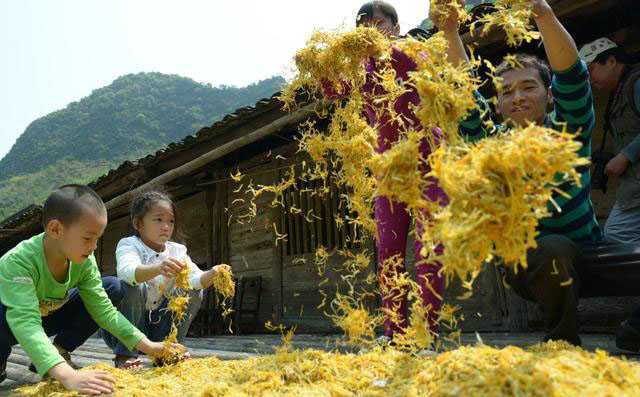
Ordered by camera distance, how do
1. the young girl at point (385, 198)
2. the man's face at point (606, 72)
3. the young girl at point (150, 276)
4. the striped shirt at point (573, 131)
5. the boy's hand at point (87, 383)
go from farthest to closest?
1. the man's face at point (606, 72)
2. the young girl at point (150, 276)
3. the young girl at point (385, 198)
4. the striped shirt at point (573, 131)
5. the boy's hand at point (87, 383)

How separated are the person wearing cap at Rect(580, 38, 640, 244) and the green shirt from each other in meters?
3.00

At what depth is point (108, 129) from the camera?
61.2m

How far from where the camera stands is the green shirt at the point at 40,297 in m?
2.20

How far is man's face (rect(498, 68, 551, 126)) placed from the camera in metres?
2.55

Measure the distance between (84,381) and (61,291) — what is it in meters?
0.88

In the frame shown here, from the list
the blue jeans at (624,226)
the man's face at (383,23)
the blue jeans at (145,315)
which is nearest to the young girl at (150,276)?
the blue jeans at (145,315)

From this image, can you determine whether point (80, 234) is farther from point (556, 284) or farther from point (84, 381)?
point (556, 284)

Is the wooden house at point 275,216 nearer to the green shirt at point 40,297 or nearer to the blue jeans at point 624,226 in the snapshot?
the blue jeans at point 624,226

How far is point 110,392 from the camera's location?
207 centimetres

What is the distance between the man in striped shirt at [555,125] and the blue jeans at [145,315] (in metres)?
2.23

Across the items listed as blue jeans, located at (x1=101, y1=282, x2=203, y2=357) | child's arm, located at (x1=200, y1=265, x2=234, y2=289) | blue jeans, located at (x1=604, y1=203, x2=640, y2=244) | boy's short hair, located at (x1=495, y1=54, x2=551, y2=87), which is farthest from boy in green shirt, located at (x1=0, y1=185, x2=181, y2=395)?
blue jeans, located at (x1=604, y1=203, x2=640, y2=244)

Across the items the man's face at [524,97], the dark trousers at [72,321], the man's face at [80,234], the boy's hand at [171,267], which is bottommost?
the dark trousers at [72,321]

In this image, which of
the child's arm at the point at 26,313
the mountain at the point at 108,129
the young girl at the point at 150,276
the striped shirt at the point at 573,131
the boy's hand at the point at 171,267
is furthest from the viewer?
the mountain at the point at 108,129

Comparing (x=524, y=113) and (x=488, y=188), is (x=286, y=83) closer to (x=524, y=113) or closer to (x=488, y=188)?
(x=524, y=113)
